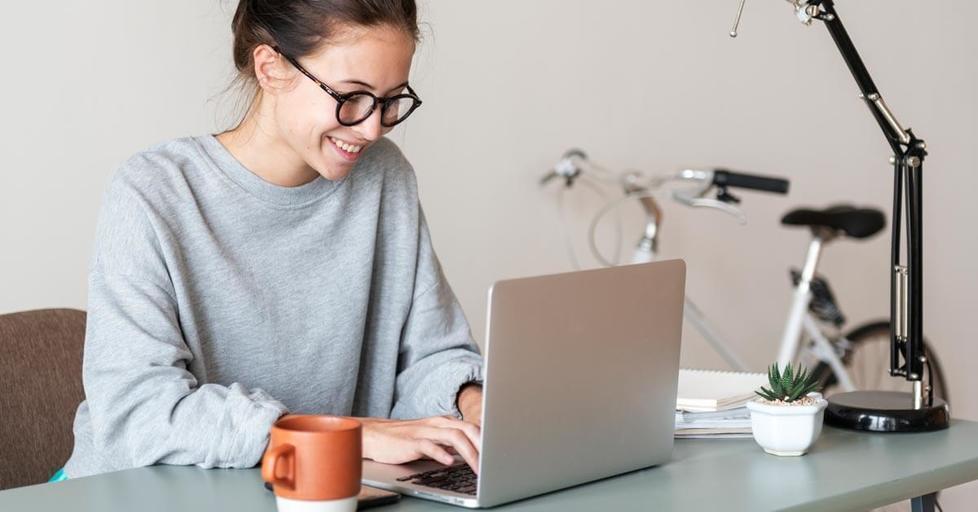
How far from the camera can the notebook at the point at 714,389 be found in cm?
158

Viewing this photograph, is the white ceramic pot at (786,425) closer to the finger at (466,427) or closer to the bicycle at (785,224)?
the finger at (466,427)

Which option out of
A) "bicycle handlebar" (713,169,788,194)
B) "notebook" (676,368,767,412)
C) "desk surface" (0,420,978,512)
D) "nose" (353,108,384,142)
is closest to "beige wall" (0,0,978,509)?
"bicycle handlebar" (713,169,788,194)

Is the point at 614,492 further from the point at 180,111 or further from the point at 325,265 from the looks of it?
the point at 180,111

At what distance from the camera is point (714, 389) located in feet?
5.46

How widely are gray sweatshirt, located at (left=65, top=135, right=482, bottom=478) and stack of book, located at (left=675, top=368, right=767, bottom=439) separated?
28 cm

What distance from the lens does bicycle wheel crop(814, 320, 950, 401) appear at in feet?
12.3

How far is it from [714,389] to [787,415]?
0.26 m

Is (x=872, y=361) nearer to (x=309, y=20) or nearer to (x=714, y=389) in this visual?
(x=714, y=389)

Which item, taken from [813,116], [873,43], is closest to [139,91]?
[813,116]

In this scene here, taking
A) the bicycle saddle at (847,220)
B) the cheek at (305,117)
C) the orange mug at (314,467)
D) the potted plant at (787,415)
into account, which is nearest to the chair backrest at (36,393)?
the cheek at (305,117)

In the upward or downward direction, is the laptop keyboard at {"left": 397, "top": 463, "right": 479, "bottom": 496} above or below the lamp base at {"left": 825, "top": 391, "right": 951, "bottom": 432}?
below

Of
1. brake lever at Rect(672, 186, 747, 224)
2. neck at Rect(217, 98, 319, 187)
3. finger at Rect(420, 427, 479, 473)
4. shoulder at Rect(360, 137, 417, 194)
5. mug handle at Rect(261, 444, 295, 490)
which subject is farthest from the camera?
brake lever at Rect(672, 186, 747, 224)

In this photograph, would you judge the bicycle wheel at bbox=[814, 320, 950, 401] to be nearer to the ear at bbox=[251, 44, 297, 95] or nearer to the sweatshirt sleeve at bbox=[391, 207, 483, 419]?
the sweatshirt sleeve at bbox=[391, 207, 483, 419]

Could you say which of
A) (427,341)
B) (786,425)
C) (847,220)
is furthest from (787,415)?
(847,220)
